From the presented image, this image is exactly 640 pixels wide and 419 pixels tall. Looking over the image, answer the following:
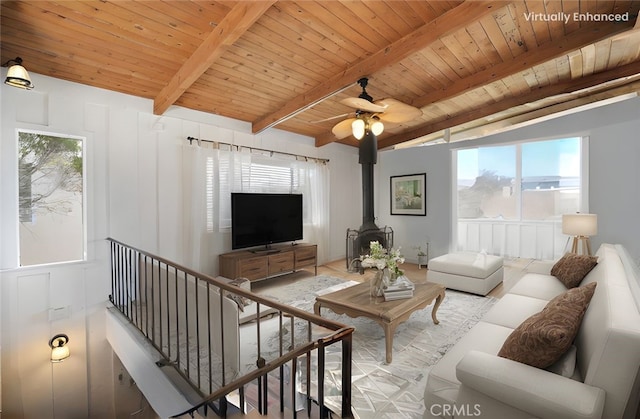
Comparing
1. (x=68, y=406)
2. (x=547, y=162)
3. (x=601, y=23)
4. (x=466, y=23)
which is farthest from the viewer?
(x=547, y=162)

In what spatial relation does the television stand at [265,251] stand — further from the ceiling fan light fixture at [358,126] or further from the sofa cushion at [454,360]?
the sofa cushion at [454,360]

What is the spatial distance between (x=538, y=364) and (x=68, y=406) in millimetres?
4462

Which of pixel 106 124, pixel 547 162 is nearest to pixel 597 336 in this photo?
pixel 106 124

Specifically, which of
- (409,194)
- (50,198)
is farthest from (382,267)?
(409,194)

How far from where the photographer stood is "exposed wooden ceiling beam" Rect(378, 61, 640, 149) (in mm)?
3826

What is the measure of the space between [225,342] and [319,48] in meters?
2.93

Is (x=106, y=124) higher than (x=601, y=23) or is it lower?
lower

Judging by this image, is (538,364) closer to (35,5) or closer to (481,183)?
(35,5)

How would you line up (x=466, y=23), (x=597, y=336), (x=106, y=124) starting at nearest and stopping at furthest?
(x=597, y=336) → (x=466, y=23) → (x=106, y=124)

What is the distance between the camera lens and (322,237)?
607cm

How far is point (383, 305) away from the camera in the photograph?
104 inches

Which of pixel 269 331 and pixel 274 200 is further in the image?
pixel 274 200

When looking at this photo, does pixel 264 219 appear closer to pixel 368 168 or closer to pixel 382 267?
pixel 368 168

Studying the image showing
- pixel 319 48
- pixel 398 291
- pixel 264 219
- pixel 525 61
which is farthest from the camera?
pixel 264 219
